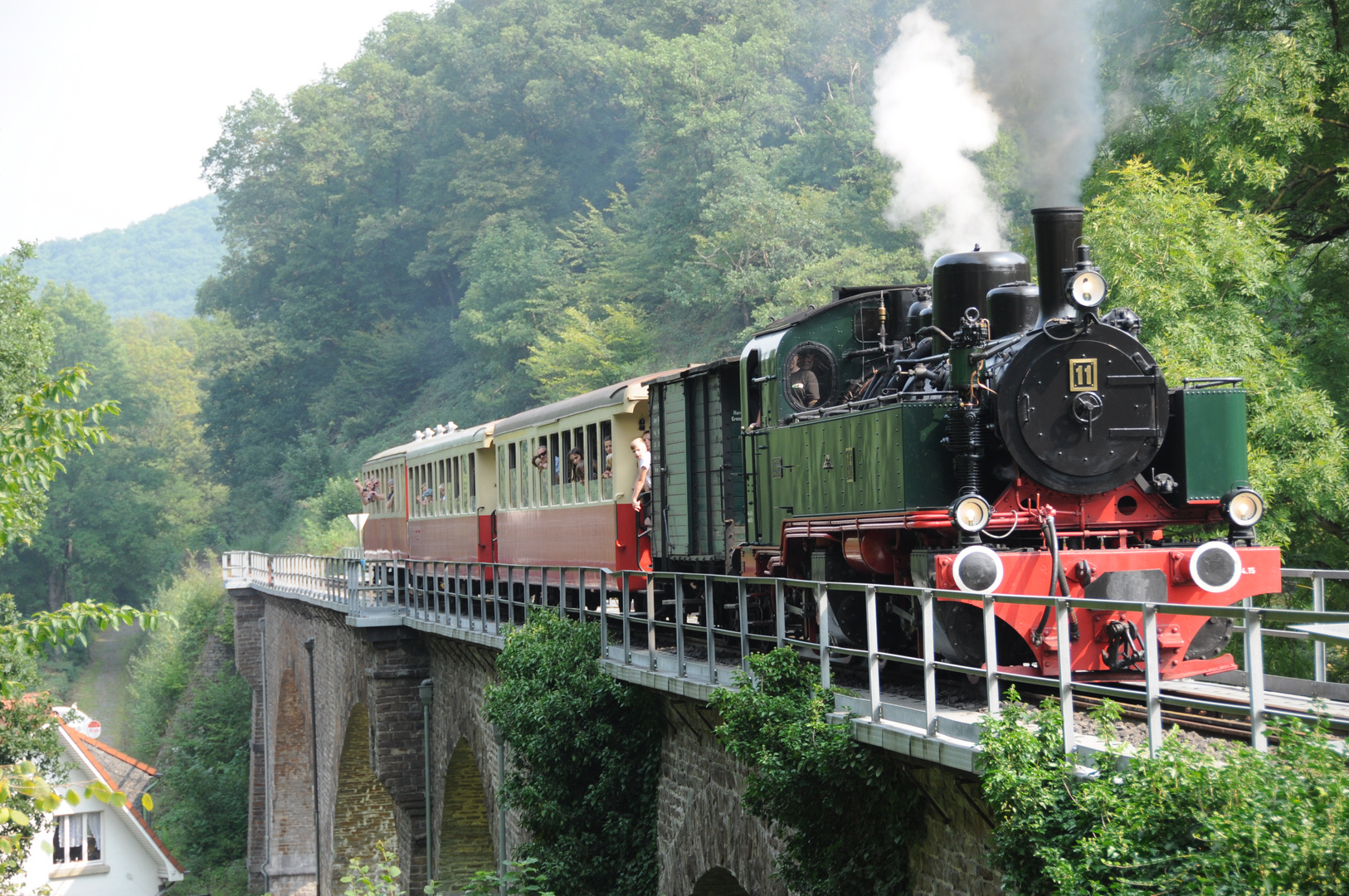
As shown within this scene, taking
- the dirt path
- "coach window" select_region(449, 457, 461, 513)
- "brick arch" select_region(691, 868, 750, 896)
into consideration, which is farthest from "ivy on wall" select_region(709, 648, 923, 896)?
the dirt path

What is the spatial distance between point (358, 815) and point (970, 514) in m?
21.6

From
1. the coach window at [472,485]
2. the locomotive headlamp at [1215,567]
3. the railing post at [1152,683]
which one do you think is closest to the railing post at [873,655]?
the railing post at [1152,683]

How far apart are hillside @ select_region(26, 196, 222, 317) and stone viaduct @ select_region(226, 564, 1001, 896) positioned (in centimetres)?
15511

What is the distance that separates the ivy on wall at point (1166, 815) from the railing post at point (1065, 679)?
0.18ft

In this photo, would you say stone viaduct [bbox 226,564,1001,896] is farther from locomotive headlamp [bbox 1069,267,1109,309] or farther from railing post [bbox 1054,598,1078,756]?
locomotive headlamp [bbox 1069,267,1109,309]

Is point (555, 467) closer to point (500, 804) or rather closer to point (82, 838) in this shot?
point (500, 804)

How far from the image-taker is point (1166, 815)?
16.0 ft

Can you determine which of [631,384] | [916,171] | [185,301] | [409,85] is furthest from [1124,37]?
[185,301]

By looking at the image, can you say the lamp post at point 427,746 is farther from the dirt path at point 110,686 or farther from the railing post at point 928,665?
the dirt path at point 110,686

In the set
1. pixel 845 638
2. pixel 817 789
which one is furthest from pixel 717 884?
pixel 817 789

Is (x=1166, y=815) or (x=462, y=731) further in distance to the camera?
(x=462, y=731)

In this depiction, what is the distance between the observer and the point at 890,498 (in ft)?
27.2

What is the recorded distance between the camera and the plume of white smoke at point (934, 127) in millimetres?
15680

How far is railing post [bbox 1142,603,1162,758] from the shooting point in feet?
16.9
